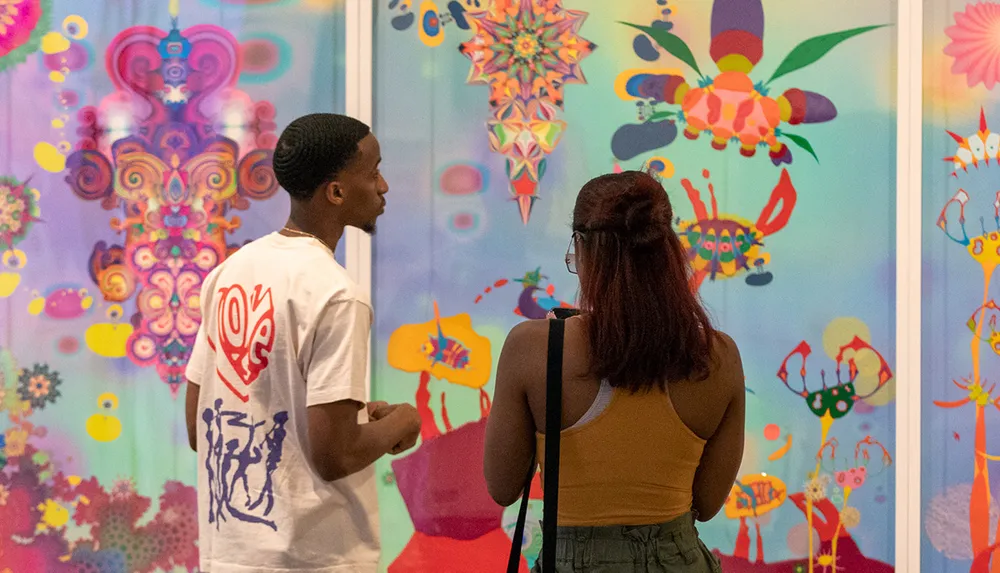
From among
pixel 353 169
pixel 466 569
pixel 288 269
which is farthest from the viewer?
pixel 466 569

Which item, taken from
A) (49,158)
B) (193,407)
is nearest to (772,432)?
(193,407)

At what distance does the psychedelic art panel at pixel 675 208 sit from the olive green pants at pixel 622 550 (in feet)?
4.74

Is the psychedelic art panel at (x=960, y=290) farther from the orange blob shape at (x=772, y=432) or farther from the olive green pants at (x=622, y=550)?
the olive green pants at (x=622, y=550)

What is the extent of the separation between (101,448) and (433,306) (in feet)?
3.67

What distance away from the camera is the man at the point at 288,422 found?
1.70 metres

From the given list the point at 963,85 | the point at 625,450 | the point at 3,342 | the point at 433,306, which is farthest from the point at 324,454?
the point at 963,85

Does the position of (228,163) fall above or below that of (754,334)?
above

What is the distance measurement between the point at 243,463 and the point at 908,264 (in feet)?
7.17

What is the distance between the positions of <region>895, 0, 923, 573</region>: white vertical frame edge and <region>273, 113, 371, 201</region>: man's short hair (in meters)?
1.92

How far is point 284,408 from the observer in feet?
5.70

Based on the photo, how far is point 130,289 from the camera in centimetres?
306

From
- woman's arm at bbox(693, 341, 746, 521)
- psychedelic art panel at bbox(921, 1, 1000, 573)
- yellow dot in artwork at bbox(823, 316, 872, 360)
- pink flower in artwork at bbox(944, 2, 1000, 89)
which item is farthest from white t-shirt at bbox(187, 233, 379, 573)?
pink flower in artwork at bbox(944, 2, 1000, 89)

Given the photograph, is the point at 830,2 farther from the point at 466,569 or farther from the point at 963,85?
the point at 466,569

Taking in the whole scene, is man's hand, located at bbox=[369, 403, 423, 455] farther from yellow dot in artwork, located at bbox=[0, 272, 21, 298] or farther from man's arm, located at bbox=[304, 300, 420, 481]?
yellow dot in artwork, located at bbox=[0, 272, 21, 298]
